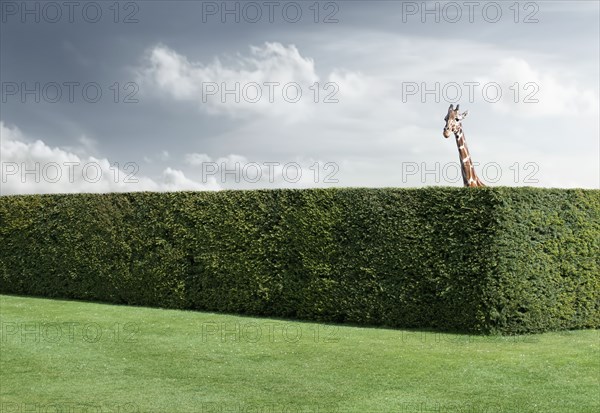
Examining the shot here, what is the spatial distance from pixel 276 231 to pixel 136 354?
6063mm

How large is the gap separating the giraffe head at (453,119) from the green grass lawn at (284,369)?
27.6 feet

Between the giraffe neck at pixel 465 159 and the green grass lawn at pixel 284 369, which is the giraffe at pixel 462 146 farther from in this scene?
the green grass lawn at pixel 284 369

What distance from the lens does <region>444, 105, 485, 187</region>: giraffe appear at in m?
23.8

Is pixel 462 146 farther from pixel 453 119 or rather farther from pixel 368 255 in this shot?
pixel 368 255

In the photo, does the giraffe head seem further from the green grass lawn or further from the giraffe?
the green grass lawn

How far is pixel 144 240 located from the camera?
2178 cm

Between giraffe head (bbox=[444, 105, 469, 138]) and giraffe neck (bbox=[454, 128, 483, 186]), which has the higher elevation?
giraffe head (bbox=[444, 105, 469, 138])

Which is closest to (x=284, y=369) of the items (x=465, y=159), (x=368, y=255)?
(x=368, y=255)

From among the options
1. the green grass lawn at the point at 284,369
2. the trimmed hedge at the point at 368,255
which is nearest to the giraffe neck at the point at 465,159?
the trimmed hedge at the point at 368,255

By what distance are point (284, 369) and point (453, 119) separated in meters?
13.5

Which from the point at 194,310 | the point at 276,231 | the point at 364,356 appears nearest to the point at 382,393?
the point at 364,356

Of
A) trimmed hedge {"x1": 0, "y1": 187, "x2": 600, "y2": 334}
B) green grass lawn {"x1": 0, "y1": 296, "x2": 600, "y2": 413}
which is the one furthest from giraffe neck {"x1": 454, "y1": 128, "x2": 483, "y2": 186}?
green grass lawn {"x1": 0, "y1": 296, "x2": 600, "y2": 413}

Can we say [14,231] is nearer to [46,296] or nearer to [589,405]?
[46,296]

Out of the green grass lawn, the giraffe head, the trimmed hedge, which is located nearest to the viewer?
the green grass lawn
